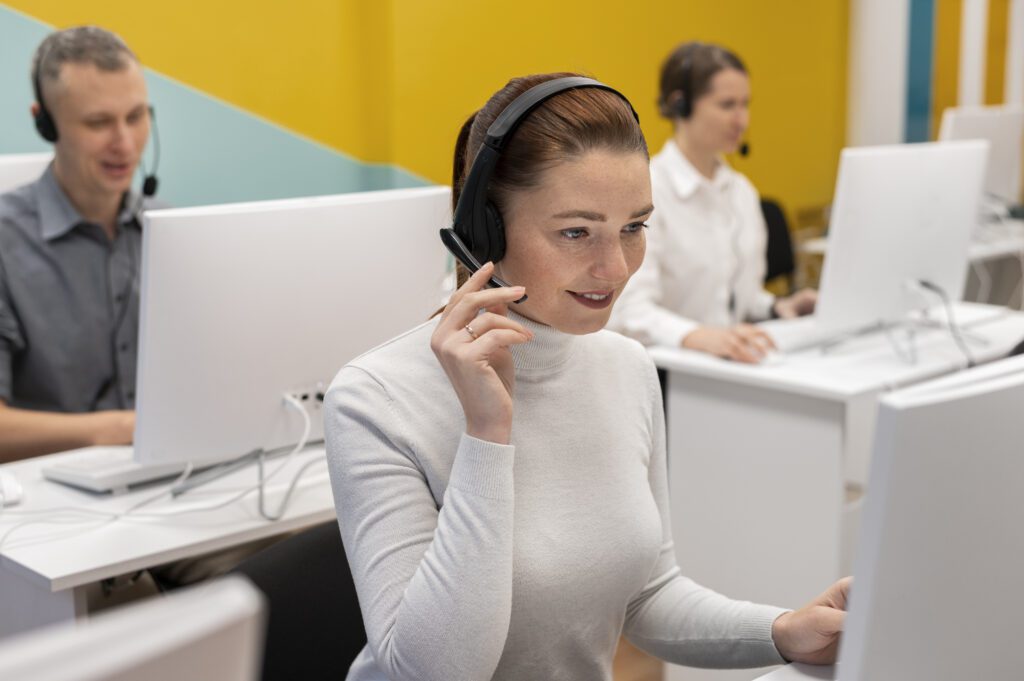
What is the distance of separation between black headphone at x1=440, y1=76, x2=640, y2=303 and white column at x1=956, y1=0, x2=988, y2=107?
14.6ft

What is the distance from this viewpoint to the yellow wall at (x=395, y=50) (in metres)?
3.47

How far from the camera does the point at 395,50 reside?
3.81 metres

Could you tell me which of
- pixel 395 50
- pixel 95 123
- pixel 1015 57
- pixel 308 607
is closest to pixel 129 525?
pixel 308 607

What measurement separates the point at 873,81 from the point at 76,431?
430cm

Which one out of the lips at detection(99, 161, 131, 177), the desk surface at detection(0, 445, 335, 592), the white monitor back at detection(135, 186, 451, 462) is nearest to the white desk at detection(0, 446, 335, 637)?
the desk surface at detection(0, 445, 335, 592)

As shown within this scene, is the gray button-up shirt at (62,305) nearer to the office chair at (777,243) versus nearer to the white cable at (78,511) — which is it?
the white cable at (78,511)

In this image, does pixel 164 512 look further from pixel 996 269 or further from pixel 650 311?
pixel 996 269

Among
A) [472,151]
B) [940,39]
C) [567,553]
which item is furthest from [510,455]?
[940,39]

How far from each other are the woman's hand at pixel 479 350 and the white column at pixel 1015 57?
4.65 m

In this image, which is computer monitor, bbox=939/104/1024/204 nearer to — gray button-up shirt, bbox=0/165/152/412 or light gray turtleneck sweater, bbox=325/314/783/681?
gray button-up shirt, bbox=0/165/152/412

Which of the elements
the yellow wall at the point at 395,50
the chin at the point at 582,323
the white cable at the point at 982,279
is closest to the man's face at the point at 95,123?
the yellow wall at the point at 395,50

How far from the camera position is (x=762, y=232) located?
3338mm

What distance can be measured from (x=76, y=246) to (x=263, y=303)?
88cm

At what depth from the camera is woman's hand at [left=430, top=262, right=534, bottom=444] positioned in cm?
117
